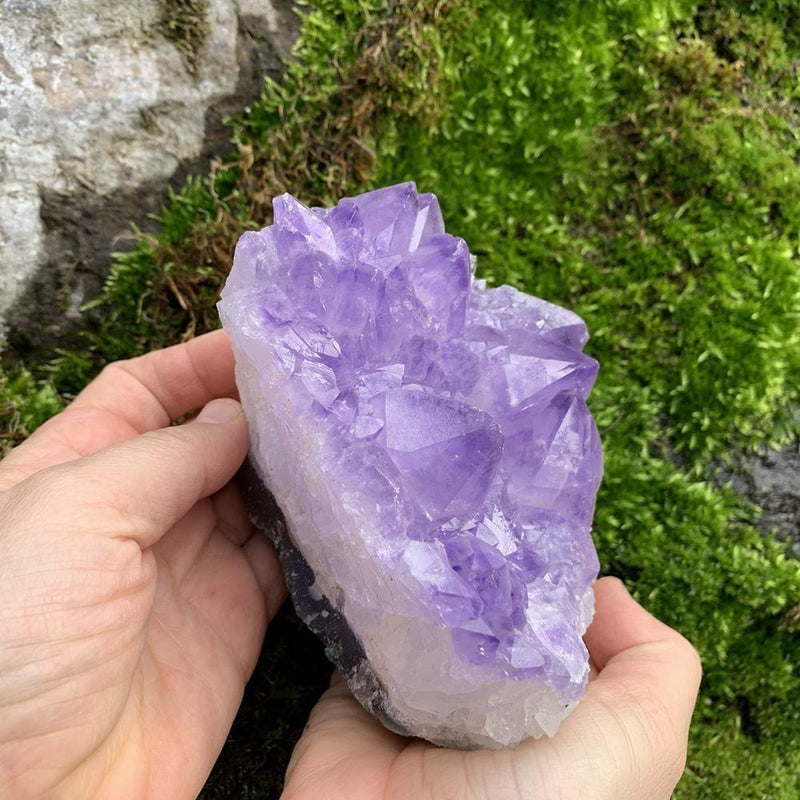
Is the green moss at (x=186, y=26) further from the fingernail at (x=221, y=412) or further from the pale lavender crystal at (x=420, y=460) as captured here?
the fingernail at (x=221, y=412)

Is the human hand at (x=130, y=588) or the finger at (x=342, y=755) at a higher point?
the human hand at (x=130, y=588)

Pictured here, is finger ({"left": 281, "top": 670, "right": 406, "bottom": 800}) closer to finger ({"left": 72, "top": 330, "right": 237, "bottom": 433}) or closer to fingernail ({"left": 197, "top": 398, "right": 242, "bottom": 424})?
fingernail ({"left": 197, "top": 398, "right": 242, "bottom": 424})

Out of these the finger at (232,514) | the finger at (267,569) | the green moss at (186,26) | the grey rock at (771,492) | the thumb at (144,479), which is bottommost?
the grey rock at (771,492)

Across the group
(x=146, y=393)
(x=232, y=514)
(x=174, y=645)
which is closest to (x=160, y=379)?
(x=146, y=393)

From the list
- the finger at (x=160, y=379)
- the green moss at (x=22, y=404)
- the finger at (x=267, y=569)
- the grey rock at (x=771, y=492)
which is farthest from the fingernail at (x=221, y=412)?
the grey rock at (x=771, y=492)

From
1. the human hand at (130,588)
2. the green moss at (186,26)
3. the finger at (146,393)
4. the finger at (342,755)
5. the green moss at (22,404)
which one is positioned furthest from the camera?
the green moss at (186,26)

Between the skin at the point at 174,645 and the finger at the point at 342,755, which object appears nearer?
the skin at the point at 174,645

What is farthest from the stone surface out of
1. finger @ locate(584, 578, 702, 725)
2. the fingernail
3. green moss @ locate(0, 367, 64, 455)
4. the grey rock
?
the grey rock

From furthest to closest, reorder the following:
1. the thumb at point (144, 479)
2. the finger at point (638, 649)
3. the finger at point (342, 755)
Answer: the finger at point (638, 649), the finger at point (342, 755), the thumb at point (144, 479)
